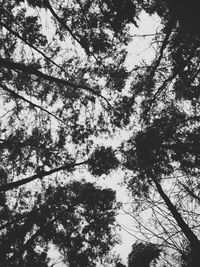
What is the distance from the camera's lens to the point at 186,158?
7.41 m

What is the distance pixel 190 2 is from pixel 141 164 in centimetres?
599

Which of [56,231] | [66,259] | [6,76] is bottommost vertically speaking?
[66,259]

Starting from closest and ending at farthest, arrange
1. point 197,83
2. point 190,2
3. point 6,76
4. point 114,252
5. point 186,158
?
point 190,2, point 197,83, point 6,76, point 186,158, point 114,252

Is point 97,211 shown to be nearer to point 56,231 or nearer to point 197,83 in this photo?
point 56,231

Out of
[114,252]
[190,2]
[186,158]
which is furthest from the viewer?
[114,252]

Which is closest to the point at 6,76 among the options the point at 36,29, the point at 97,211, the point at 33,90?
the point at 33,90

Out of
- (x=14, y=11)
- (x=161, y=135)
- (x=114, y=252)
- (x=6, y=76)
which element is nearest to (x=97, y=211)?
(x=114, y=252)

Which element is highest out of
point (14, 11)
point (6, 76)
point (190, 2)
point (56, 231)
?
point (14, 11)

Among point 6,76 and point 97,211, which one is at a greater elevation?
point 6,76

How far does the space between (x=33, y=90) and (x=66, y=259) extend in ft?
22.0

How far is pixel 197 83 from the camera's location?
645 cm

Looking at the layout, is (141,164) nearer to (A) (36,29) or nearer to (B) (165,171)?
(B) (165,171)

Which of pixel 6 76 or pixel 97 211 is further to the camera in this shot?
pixel 97 211

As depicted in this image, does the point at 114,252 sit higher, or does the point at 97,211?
the point at 97,211
